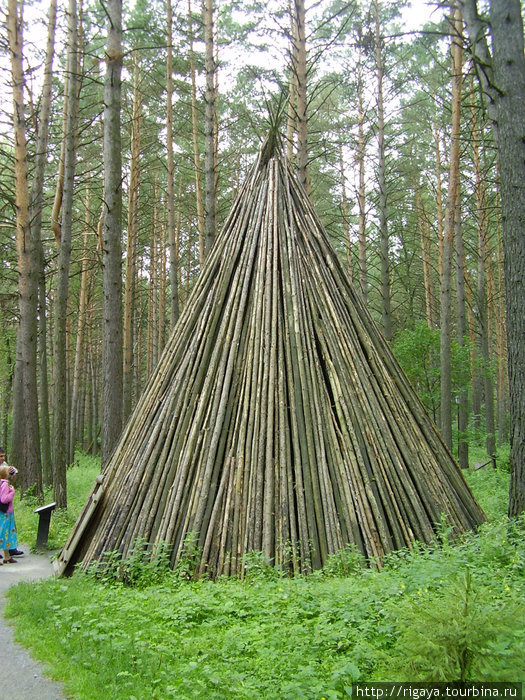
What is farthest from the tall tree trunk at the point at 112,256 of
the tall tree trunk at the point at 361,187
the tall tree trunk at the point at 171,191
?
the tall tree trunk at the point at 361,187

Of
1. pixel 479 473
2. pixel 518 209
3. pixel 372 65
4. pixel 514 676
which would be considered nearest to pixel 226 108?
pixel 372 65

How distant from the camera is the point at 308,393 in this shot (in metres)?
5.77

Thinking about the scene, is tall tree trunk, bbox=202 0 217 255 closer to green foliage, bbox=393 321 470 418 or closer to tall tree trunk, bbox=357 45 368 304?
green foliage, bbox=393 321 470 418

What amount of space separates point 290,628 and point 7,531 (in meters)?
5.15

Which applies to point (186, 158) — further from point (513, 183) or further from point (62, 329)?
point (513, 183)

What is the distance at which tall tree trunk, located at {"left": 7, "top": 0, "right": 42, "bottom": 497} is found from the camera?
11578 mm

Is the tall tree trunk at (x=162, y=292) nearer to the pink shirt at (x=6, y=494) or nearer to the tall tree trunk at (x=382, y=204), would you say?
the tall tree trunk at (x=382, y=204)

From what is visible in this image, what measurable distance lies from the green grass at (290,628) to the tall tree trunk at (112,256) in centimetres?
340

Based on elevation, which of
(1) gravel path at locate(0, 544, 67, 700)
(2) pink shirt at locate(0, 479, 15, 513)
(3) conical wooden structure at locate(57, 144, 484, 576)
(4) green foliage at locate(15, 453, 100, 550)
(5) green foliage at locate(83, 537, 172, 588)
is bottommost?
(4) green foliage at locate(15, 453, 100, 550)

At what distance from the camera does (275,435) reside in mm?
5637

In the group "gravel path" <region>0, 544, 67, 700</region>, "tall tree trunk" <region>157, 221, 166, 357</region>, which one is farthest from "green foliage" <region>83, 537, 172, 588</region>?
"tall tree trunk" <region>157, 221, 166, 357</region>

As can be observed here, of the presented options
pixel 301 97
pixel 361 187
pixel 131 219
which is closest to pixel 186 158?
pixel 131 219

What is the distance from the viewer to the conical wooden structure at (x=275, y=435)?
5316mm

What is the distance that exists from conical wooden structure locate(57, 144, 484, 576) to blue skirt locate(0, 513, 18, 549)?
170cm
